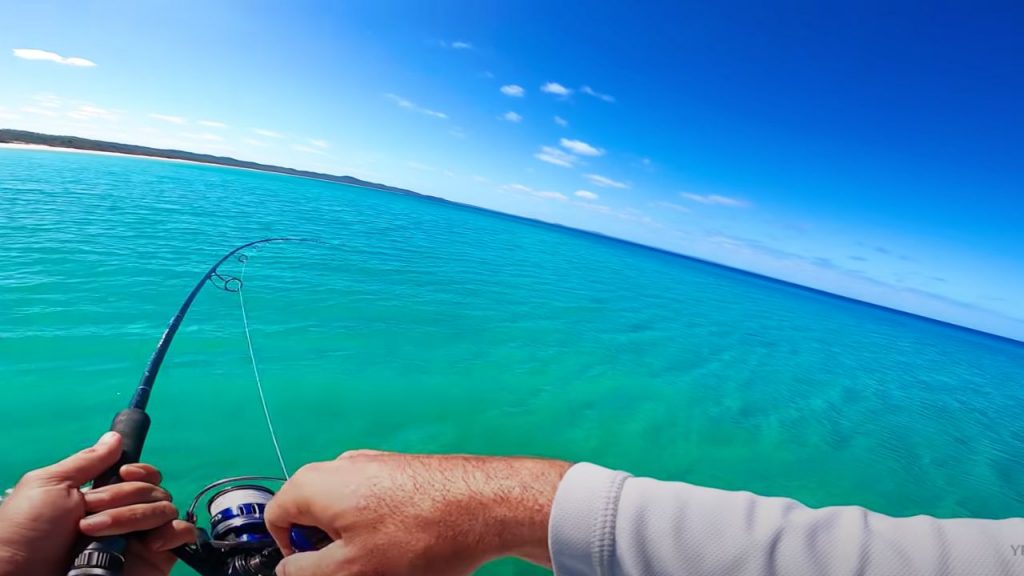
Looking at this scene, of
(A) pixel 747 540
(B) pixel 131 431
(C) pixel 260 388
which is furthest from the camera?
(C) pixel 260 388

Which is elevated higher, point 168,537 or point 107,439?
point 107,439

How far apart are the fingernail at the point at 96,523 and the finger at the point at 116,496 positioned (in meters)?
0.05

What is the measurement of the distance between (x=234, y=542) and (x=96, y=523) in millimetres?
437

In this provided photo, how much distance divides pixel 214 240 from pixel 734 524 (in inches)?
619

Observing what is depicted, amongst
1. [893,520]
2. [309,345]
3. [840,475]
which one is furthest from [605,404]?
[893,520]

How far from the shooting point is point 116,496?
3.54 feet

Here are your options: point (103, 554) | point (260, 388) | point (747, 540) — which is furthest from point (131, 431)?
point (260, 388)

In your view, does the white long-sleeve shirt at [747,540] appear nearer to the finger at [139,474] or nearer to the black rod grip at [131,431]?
the finger at [139,474]

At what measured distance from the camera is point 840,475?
21.3 ft

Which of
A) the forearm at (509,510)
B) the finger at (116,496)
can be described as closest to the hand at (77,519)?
the finger at (116,496)

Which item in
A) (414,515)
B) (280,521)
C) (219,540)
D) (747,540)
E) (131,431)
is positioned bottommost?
(219,540)

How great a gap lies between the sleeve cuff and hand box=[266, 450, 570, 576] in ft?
0.14

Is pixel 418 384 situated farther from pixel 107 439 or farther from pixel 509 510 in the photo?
pixel 509 510

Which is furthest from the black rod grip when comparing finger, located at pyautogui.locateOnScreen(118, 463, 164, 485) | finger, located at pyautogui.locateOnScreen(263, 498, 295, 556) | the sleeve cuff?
the sleeve cuff
